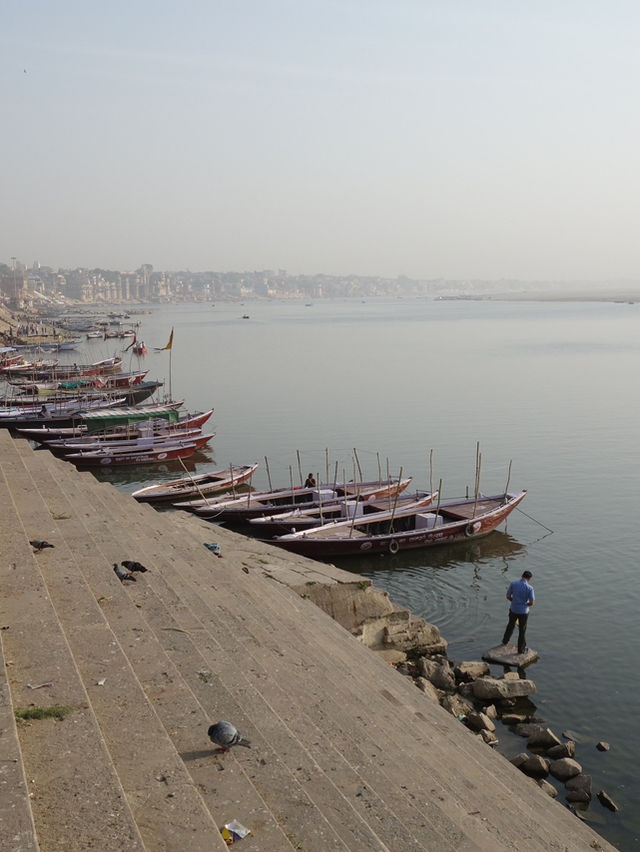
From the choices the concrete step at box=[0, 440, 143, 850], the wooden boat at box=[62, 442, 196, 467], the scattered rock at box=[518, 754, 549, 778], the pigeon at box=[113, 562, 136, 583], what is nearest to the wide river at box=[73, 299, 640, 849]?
the scattered rock at box=[518, 754, 549, 778]

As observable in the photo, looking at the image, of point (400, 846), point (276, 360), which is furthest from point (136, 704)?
point (276, 360)

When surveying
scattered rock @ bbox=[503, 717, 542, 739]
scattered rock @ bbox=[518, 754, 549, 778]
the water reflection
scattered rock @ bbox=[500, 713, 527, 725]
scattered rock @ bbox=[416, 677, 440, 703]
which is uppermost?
scattered rock @ bbox=[416, 677, 440, 703]

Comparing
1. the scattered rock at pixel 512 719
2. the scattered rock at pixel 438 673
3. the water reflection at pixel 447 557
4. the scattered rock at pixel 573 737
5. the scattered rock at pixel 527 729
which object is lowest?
the water reflection at pixel 447 557

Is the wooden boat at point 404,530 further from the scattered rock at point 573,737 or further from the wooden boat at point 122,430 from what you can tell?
the wooden boat at point 122,430

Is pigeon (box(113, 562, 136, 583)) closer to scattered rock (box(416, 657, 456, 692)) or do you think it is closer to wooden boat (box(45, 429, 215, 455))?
Result: scattered rock (box(416, 657, 456, 692))

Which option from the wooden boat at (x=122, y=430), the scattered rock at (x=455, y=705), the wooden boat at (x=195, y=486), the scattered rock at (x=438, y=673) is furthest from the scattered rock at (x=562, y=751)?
the wooden boat at (x=122, y=430)

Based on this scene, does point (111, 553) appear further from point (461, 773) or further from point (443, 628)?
point (443, 628)

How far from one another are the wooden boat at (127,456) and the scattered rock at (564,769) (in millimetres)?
23926

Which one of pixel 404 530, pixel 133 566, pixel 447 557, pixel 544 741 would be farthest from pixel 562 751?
pixel 404 530

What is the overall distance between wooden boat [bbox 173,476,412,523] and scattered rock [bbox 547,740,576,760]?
456 inches

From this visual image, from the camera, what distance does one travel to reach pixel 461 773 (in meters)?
7.80

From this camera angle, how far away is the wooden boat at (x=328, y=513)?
71.1 feet

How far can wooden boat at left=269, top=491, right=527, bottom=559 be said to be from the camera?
20.4 metres

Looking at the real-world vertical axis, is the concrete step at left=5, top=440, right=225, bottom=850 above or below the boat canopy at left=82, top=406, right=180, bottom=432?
above
